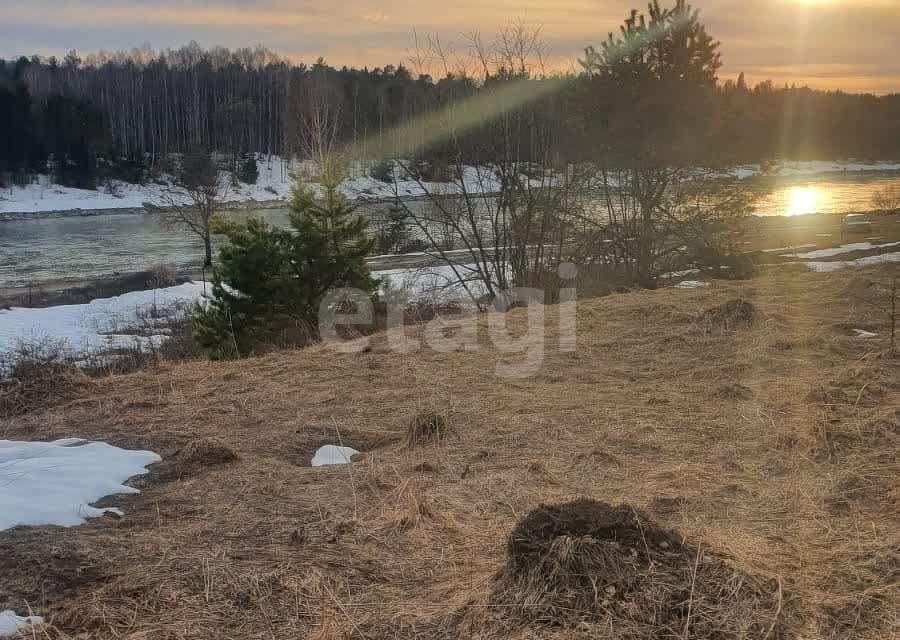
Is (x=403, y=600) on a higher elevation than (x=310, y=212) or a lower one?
lower

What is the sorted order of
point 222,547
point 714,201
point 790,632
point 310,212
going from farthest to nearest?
point 714,201, point 310,212, point 222,547, point 790,632

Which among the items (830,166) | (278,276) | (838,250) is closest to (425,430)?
(278,276)

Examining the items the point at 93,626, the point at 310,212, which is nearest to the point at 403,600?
the point at 93,626

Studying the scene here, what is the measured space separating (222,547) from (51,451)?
2043 millimetres

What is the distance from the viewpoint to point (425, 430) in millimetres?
5254

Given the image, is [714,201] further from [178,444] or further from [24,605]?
[24,605]

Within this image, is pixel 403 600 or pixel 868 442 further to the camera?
pixel 868 442

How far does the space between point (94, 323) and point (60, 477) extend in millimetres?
16427

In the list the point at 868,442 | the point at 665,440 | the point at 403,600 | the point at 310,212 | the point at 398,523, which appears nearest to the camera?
the point at 403,600

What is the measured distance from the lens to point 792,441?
192 inches

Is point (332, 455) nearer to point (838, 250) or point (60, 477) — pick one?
point (60, 477)

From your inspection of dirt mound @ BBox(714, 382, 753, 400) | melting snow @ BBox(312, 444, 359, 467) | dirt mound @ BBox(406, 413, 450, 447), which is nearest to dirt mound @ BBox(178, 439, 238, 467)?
melting snow @ BBox(312, 444, 359, 467)

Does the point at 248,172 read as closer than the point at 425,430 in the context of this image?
No

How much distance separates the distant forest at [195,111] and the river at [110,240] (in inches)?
197
